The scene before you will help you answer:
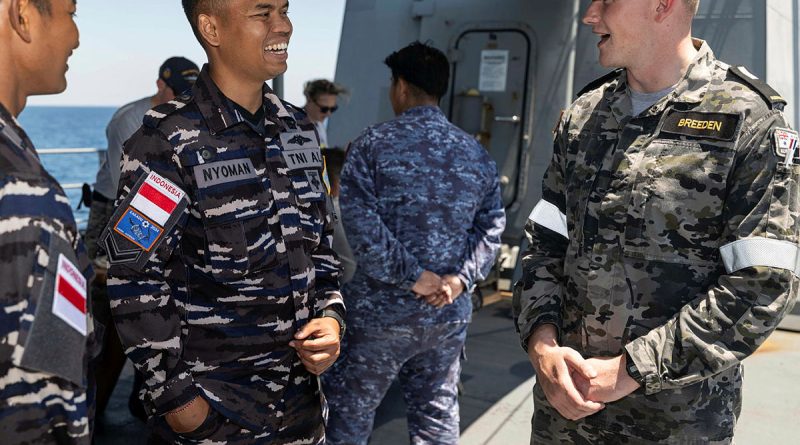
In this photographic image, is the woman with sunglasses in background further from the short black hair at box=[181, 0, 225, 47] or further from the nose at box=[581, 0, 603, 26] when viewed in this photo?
the nose at box=[581, 0, 603, 26]

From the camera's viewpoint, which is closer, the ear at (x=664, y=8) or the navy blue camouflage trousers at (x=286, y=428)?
the ear at (x=664, y=8)

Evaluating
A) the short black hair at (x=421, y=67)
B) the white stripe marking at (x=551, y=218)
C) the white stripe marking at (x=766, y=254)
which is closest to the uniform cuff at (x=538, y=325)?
the white stripe marking at (x=551, y=218)

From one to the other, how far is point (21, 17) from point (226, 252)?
0.76 metres

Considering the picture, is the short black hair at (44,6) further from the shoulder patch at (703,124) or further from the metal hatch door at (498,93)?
the metal hatch door at (498,93)

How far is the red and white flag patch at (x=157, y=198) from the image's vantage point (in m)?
1.70

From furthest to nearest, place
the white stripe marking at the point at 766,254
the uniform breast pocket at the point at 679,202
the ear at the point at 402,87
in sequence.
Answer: the ear at the point at 402,87 < the uniform breast pocket at the point at 679,202 < the white stripe marking at the point at 766,254

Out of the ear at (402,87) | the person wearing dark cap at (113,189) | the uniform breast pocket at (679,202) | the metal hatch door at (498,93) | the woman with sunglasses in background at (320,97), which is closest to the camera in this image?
the uniform breast pocket at (679,202)

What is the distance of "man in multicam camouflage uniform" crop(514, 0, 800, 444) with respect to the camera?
1.53 metres

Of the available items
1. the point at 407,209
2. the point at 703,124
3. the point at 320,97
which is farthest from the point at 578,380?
the point at 320,97

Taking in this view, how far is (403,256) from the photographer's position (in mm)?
2609

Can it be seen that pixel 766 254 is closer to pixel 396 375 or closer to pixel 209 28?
pixel 209 28

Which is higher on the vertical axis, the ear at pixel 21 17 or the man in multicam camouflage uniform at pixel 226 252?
the ear at pixel 21 17

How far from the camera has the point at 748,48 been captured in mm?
4602

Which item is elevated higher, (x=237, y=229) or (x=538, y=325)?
(x=237, y=229)
